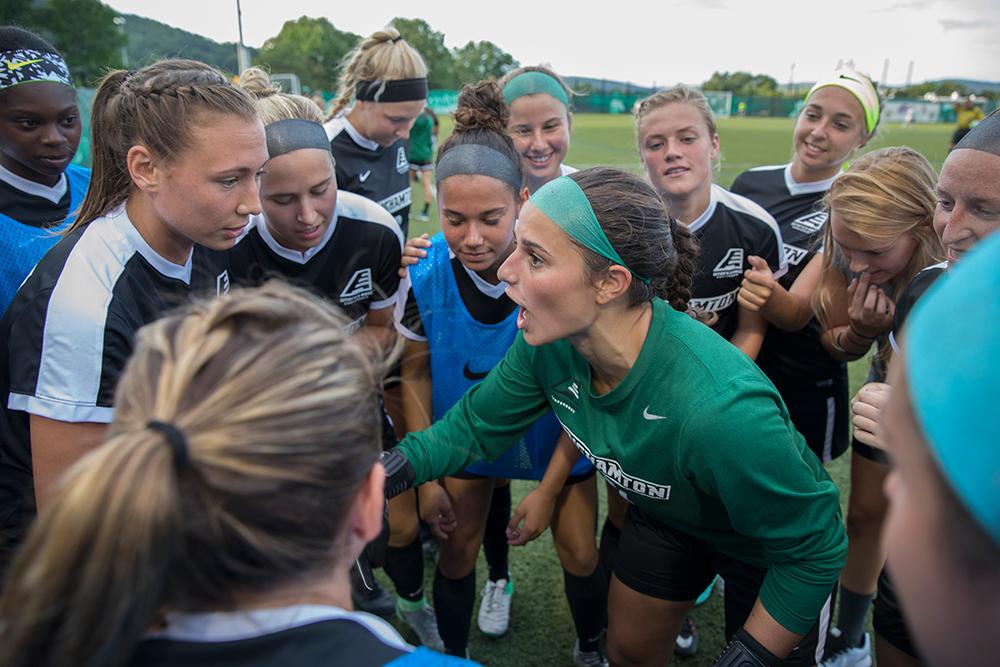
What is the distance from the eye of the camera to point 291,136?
2.68 m

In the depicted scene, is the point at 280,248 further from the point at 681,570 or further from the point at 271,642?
the point at 271,642

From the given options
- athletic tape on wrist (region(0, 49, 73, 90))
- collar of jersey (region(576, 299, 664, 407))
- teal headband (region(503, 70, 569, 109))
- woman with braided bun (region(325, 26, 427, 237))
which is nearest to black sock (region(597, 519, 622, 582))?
collar of jersey (region(576, 299, 664, 407))

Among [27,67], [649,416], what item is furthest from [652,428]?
[27,67]

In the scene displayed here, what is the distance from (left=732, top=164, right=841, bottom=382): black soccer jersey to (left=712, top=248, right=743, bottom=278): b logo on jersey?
0.33 meters

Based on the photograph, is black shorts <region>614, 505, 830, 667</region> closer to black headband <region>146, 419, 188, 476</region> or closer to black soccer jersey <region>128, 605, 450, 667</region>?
black soccer jersey <region>128, 605, 450, 667</region>

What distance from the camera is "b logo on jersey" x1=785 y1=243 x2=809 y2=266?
326 cm

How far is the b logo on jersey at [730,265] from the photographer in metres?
2.99

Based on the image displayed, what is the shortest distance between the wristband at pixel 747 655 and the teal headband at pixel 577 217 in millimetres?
1044

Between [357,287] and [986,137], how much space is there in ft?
7.57

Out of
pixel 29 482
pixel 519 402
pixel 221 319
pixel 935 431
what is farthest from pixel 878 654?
pixel 29 482

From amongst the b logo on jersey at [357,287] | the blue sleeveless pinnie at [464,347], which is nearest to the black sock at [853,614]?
the blue sleeveless pinnie at [464,347]

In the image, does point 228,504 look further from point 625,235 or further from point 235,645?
point 625,235

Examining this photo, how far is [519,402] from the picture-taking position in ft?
7.63

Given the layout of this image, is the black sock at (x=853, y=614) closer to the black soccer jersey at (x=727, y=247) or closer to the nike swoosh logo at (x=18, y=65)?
the black soccer jersey at (x=727, y=247)
